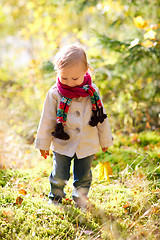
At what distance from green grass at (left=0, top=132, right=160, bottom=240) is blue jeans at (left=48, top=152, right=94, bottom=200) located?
15 cm

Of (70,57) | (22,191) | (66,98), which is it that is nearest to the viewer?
(70,57)

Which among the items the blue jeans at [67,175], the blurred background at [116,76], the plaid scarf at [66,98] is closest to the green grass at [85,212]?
the blue jeans at [67,175]

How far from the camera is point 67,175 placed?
2195 mm

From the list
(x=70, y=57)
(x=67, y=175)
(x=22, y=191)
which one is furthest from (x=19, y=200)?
(x=70, y=57)

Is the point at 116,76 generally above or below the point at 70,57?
below

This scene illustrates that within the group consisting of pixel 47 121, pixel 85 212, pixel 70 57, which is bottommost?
pixel 85 212

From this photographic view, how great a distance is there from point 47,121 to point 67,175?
0.60 metres

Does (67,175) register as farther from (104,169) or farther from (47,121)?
(47,121)

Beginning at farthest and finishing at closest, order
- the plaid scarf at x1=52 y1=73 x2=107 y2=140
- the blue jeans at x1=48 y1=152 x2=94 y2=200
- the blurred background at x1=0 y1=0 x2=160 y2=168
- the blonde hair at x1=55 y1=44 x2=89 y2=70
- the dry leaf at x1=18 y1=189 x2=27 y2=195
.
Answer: the blurred background at x1=0 y1=0 x2=160 y2=168
the dry leaf at x1=18 y1=189 x2=27 y2=195
the blue jeans at x1=48 y1=152 x2=94 y2=200
the plaid scarf at x1=52 y1=73 x2=107 y2=140
the blonde hair at x1=55 y1=44 x2=89 y2=70

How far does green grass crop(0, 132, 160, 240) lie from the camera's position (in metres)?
1.90

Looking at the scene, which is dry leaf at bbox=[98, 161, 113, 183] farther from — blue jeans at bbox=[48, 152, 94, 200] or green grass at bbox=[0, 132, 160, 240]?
green grass at bbox=[0, 132, 160, 240]

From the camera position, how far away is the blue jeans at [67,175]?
2.12 meters

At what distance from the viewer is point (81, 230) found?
197 cm

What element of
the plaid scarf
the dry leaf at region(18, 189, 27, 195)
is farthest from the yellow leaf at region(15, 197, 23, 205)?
the plaid scarf
